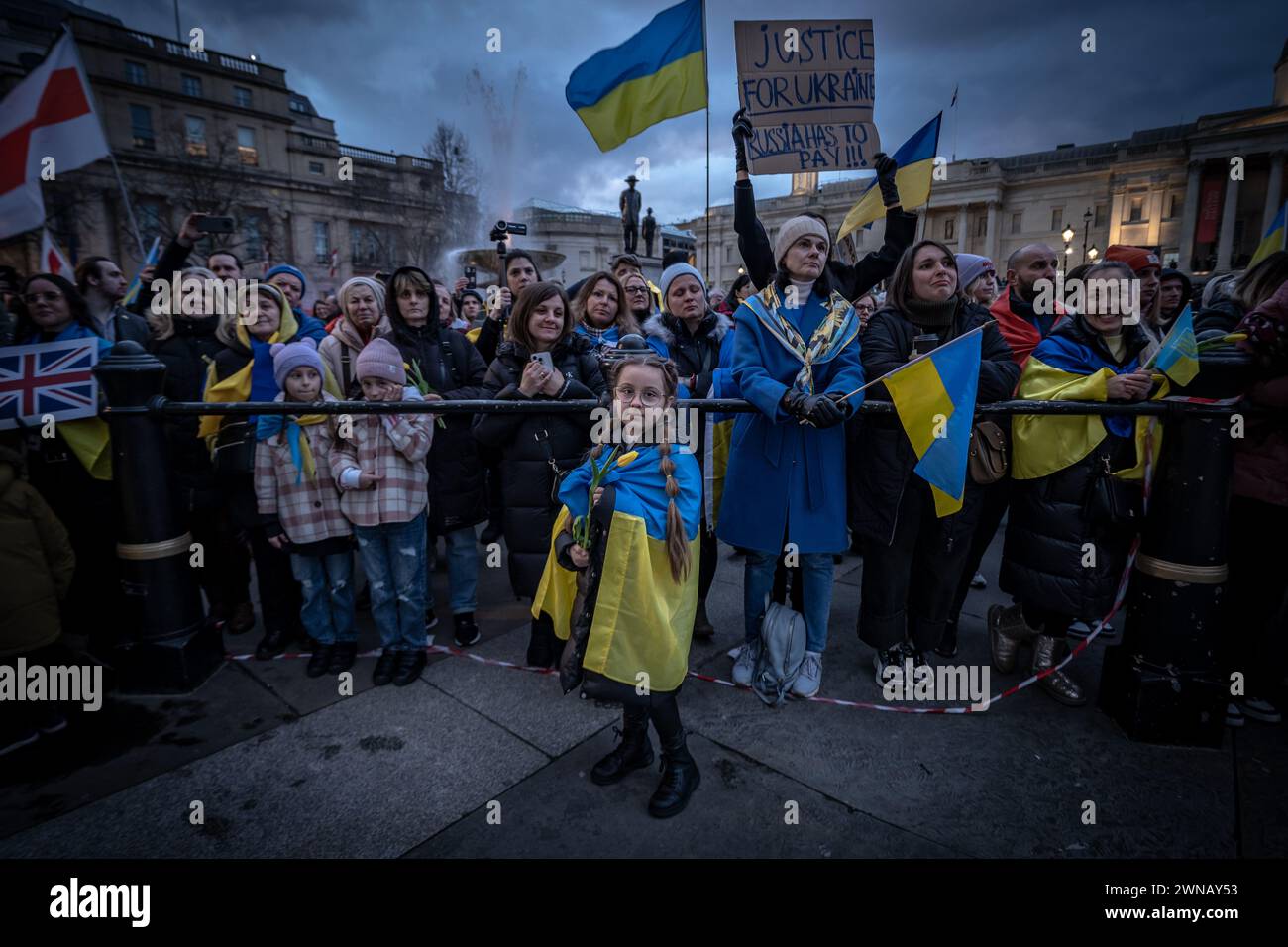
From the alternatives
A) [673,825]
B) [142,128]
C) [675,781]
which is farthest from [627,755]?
[142,128]

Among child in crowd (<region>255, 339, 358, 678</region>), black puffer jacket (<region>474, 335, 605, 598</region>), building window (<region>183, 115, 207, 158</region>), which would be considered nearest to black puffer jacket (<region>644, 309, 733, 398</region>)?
black puffer jacket (<region>474, 335, 605, 598</region>)

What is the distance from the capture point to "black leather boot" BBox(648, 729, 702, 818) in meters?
2.27

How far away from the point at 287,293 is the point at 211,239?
26623mm

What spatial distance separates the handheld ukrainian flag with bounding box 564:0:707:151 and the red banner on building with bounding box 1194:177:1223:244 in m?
72.5

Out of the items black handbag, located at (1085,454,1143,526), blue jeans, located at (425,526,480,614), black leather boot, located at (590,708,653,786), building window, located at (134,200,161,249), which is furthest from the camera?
building window, located at (134,200,161,249)

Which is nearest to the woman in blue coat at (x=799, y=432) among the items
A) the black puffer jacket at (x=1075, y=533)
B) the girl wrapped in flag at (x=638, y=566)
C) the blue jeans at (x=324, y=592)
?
the girl wrapped in flag at (x=638, y=566)

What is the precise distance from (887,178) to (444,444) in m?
3.08

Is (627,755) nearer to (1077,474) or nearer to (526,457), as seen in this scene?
(526,457)

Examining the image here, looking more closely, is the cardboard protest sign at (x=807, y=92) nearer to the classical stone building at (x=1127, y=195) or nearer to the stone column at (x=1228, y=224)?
the classical stone building at (x=1127, y=195)

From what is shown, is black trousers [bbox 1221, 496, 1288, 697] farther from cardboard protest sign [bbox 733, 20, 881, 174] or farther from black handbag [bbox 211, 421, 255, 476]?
black handbag [bbox 211, 421, 255, 476]

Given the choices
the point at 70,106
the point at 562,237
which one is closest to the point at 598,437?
the point at 70,106

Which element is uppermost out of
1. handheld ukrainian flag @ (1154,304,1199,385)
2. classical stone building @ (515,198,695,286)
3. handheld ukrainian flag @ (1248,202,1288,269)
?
classical stone building @ (515,198,695,286)

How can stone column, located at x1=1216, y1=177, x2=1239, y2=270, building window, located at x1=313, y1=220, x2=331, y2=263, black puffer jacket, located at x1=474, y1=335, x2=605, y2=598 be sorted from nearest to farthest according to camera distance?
black puffer jacket, located at x1=474, y1=335, x2=605, y2=598
building window, located at x1=313, y1=220, x2=331, y2=263
stone column, located at x1=1216, y1=177, x2=1239, y2=270
